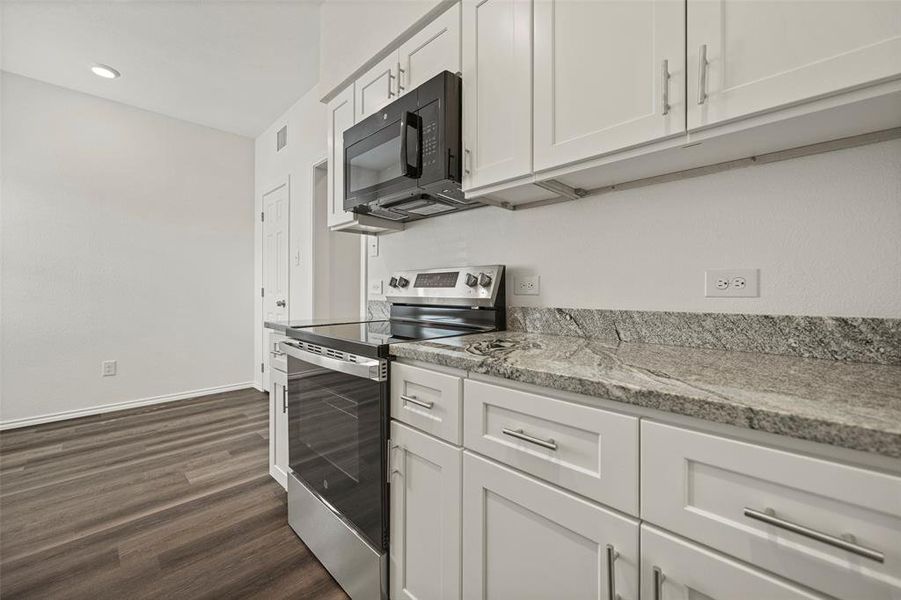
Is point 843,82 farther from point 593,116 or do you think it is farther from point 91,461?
point 91,461

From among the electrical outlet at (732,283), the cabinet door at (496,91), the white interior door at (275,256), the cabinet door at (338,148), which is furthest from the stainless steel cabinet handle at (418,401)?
the white interior door at (275,256)

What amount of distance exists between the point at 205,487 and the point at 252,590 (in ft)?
3.21

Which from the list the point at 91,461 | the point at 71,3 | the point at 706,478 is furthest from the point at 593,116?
the point at 91,461

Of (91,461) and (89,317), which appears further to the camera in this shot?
(89,317)

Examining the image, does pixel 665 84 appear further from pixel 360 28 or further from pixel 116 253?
pixel 116 253

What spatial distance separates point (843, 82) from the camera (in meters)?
0.76

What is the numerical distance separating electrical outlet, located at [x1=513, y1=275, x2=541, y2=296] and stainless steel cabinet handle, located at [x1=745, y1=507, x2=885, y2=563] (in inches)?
42.8

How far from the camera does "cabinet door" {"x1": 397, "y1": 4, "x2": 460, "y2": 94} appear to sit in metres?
1.50

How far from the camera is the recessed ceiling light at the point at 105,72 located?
9.69 ft

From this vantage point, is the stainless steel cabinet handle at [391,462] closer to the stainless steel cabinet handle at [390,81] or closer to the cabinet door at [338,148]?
the cabinet door at [338,148]

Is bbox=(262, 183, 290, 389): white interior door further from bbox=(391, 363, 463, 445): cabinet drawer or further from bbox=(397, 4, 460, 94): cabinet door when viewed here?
bbox=(391, 363, 463, 445): cabinet drawer

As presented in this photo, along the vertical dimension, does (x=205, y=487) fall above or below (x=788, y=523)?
below

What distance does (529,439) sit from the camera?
0.86 metres

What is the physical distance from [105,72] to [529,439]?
422 centimetres
